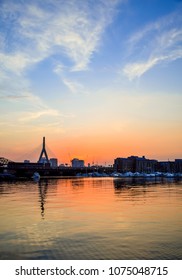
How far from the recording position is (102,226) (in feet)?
69.3

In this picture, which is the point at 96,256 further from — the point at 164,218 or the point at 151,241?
the point at 164,218


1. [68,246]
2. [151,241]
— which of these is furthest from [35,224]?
[151,241]

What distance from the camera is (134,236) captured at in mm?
17953

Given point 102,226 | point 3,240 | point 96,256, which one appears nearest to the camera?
point 96,256

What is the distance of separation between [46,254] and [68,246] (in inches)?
66.7
